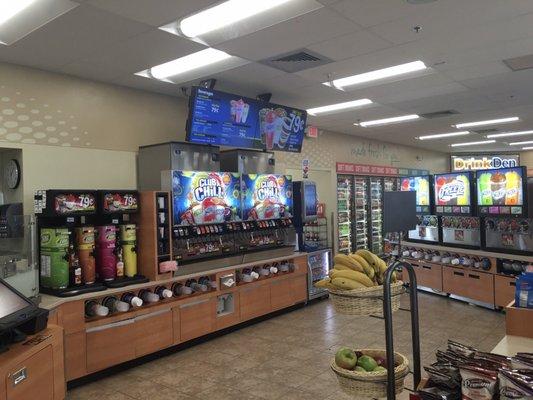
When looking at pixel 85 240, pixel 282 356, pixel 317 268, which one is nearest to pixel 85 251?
pixel 85 240

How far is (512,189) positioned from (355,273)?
4.98m

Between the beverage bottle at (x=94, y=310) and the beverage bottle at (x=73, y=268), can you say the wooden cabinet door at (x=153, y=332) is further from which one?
the beverage bottle at (x=73, y=268)

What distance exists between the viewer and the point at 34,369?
9.18 feet

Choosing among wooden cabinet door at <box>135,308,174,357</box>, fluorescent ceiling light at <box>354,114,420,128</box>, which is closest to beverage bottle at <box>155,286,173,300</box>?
wooden cabinet door at <box>135,308,174,357</box>

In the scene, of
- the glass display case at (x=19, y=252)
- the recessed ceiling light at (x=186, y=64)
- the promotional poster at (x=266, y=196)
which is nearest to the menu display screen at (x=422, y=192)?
the promotional poster at (x=266, y=196)

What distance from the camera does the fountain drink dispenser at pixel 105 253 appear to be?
15.3ft

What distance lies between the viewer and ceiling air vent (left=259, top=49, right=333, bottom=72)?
182 inches

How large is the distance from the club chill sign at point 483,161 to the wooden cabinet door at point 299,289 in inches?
413

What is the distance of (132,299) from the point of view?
15.2 feet

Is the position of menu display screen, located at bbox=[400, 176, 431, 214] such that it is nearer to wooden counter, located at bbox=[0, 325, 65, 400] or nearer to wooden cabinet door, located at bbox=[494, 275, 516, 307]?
wooden cabinet door, located at bbox=[494, 275, 516, 307]

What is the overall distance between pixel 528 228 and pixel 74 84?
20.2 feet

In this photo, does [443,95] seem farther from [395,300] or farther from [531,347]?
[395,300]

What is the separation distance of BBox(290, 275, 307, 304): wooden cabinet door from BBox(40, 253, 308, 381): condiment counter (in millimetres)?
15

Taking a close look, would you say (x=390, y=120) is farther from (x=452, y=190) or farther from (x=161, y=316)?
(x=161, y=316)
